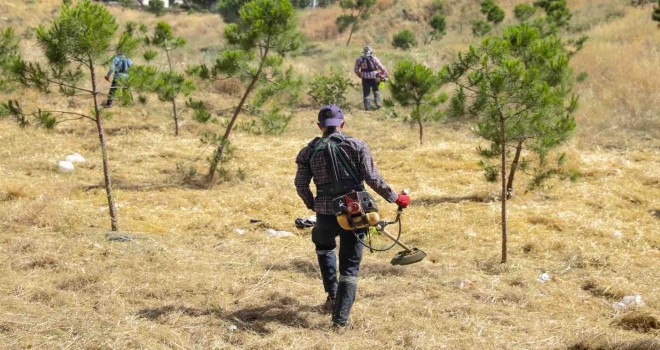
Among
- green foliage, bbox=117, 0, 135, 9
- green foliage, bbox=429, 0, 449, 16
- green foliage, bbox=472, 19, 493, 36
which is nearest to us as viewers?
green foliage, bbox=472, 19, 493, 36

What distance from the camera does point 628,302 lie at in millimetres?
5328

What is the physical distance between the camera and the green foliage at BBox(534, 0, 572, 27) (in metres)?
21.9

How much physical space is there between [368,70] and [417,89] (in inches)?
132

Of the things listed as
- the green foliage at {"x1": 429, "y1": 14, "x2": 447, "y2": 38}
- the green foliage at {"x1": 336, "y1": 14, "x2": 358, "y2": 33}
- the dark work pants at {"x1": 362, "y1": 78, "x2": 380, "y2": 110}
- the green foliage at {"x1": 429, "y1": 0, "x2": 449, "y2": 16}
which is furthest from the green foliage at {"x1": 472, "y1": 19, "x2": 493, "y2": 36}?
the dark work pants at {"x1": 362, "y1": 78, "x2": 380, "y2": 110}

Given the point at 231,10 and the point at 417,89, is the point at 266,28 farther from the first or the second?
the point at 231,10

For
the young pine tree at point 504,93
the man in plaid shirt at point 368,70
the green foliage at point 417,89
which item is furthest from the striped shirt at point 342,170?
the man in plaid shirt at point 368,70

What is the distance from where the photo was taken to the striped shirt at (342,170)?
4.32m

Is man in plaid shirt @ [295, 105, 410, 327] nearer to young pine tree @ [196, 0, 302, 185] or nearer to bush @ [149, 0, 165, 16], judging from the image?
young pine tree @ [196, 0, 302, 185]

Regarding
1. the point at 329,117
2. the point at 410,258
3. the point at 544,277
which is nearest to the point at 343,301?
the point at 410,258

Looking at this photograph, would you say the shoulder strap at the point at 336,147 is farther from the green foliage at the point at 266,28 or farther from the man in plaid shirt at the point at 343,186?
the green foliage at the point at 266,28

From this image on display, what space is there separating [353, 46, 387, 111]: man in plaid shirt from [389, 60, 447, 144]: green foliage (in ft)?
9.04

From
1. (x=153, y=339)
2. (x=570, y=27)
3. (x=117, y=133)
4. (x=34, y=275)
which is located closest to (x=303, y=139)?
(x=117, y=133)

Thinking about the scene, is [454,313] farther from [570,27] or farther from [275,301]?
[570,27]

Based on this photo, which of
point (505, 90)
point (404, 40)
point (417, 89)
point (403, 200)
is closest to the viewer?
point (403, 200)
